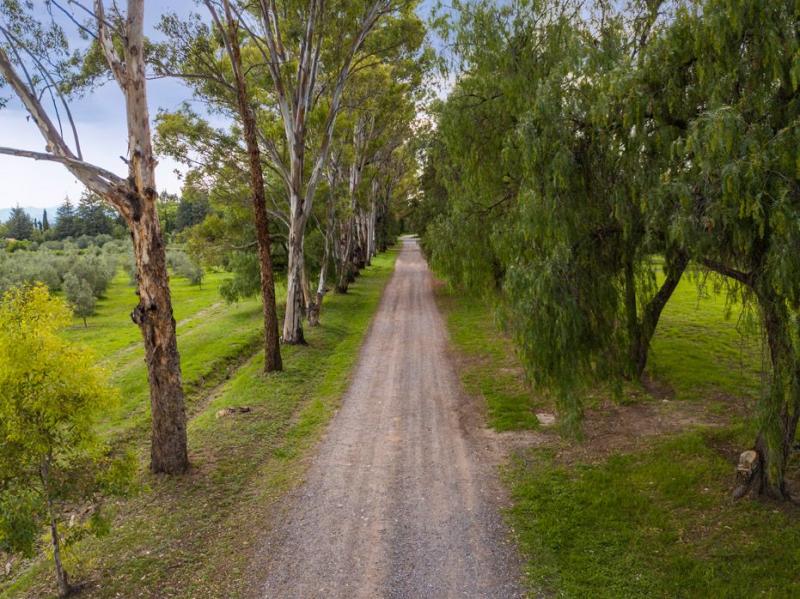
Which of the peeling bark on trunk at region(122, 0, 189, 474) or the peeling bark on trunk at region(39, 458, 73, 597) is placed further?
the peeling bark on trunk at region(122, 0, 189, 474)

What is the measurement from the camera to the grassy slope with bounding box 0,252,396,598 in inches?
275

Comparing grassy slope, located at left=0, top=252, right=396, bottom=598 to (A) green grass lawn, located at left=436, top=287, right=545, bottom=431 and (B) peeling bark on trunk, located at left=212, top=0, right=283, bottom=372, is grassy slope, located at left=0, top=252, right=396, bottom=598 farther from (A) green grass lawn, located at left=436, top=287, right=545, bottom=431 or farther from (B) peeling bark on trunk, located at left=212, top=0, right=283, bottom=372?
(A) green grass lawn, located at left=436, top=287, right=545, bottom=431

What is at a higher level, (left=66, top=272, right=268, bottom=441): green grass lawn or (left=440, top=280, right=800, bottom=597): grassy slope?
(left=66, top=272, right=268, bottom=441): green grass lawn

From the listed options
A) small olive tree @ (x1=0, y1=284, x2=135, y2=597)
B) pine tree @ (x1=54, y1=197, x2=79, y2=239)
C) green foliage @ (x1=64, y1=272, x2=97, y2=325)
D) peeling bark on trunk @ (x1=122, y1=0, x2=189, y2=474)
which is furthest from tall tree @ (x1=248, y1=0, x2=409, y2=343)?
pine tree @ (x1=54, y1=197, x2=79, y2=239)

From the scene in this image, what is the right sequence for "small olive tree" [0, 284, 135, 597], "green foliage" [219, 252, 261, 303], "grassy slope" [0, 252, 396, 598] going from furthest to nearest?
"green foliage" [219, 252, 261, 303] → "grassy slope" [0, 252, 396, 598] → "small olive tree" [0, 284, 135, 597]

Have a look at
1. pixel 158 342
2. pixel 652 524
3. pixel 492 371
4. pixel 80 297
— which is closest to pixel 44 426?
pixel 158 342

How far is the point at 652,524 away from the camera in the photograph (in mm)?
7871

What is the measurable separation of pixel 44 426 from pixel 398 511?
505cm

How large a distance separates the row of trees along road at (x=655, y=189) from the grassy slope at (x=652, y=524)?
35.5 inches

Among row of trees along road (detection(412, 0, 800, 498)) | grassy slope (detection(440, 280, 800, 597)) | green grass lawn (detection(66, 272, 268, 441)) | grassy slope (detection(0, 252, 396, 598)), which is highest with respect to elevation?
row of trees along road (detection(412, 0, 800, 498))

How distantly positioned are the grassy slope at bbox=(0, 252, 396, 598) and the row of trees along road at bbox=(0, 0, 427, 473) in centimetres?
103

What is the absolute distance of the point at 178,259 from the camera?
60.5 m

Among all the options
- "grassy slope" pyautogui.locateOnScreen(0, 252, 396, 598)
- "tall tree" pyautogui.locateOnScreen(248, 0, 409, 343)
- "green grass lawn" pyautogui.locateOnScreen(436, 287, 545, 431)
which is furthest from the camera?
"tall tree" pyautogui.locateOnScreen(248, 0, 409, 343)

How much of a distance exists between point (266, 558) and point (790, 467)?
865 centimetres
